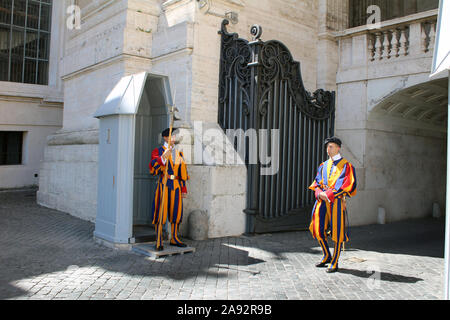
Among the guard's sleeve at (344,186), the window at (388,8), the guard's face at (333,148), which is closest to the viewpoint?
the guard's sleeve at (344,186)

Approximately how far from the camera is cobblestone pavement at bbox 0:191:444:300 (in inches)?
181

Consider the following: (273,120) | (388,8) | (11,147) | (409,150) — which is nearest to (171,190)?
(273,120)

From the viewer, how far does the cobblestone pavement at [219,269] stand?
15.1 feet

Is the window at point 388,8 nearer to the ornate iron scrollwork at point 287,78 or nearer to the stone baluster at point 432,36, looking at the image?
the stone baluster at point 432,36

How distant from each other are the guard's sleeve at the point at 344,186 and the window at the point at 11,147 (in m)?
12.8

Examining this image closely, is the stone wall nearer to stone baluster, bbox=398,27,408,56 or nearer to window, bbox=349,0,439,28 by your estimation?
stone baluster, bbox=398,27,408,56

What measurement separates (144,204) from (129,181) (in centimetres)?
155

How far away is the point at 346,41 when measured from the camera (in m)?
10.6

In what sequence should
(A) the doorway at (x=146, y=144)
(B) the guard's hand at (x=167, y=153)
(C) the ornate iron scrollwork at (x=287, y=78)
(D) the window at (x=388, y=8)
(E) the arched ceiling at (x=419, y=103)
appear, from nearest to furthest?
(B) the guard's hand at (x=167, y=153)
(A) the doorway at (x=146, y=144)
(C) the ornate iron scrollwork at (x=287, y=78)
(E) the arched ceiling at (x=419, y=103)
(D) the window at (x=388, y=8)

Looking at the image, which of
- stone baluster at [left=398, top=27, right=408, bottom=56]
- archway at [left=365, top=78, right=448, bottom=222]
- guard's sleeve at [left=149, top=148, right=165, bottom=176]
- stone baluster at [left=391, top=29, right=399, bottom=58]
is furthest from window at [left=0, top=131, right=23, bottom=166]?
stone baluster at [left=398, top=27, right=408, bottom=56]

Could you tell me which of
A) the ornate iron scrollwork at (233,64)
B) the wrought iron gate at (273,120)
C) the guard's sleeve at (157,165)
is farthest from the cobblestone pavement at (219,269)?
the ornate iron scrollwork at (233,64)

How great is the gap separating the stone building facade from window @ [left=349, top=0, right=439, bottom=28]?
0.08 meters
